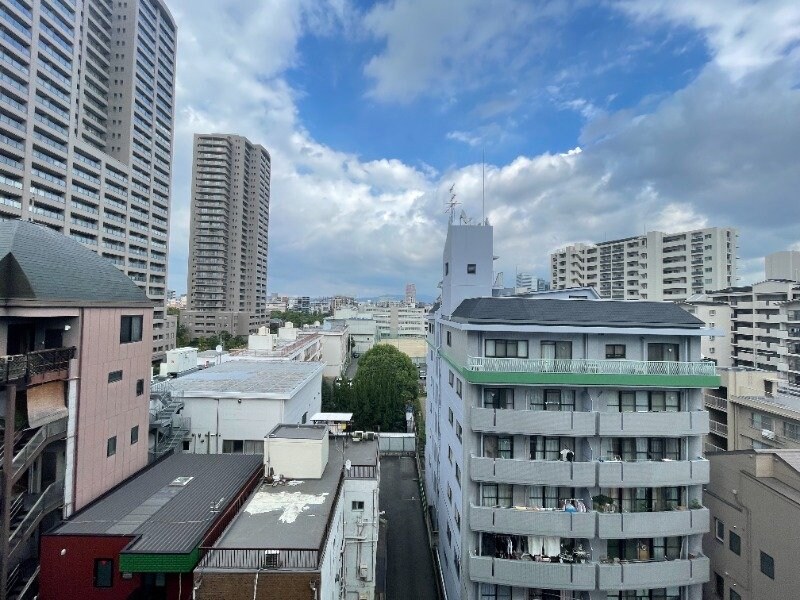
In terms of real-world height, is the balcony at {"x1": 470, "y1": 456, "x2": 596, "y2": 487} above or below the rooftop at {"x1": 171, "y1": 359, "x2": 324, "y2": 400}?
below

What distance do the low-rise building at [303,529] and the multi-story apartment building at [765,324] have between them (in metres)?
48.0

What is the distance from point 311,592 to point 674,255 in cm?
8225

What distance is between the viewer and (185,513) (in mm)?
12109

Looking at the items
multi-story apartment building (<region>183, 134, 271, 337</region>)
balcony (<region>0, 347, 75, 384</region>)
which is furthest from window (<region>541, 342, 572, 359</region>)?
multi-story apartment building (<region>183, 134, 271, 337</region>)

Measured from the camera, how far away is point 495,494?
1619 cm

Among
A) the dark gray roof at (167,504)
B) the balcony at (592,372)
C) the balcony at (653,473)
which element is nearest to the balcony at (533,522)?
the balcony at (653,473)

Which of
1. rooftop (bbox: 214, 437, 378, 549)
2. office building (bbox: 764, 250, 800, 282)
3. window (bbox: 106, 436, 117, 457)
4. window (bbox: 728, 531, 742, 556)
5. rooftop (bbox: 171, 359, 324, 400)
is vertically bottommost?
window (bbox: 728, 531, 742, 556)

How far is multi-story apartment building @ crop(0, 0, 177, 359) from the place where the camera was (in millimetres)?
42031

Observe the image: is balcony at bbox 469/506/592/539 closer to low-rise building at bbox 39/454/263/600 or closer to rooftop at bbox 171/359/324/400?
low-rise building at bbox 39/454/263/600

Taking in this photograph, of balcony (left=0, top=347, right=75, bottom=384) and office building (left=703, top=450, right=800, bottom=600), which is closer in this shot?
balcony (left=0, top=347, right=75, bottom=384)

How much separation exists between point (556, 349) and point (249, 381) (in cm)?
1730

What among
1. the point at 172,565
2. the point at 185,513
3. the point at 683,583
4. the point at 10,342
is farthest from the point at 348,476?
the point at 683,583

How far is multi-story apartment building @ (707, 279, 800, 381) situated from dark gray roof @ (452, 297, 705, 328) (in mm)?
38076

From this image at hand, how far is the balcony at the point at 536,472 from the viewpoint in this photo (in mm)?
15055
